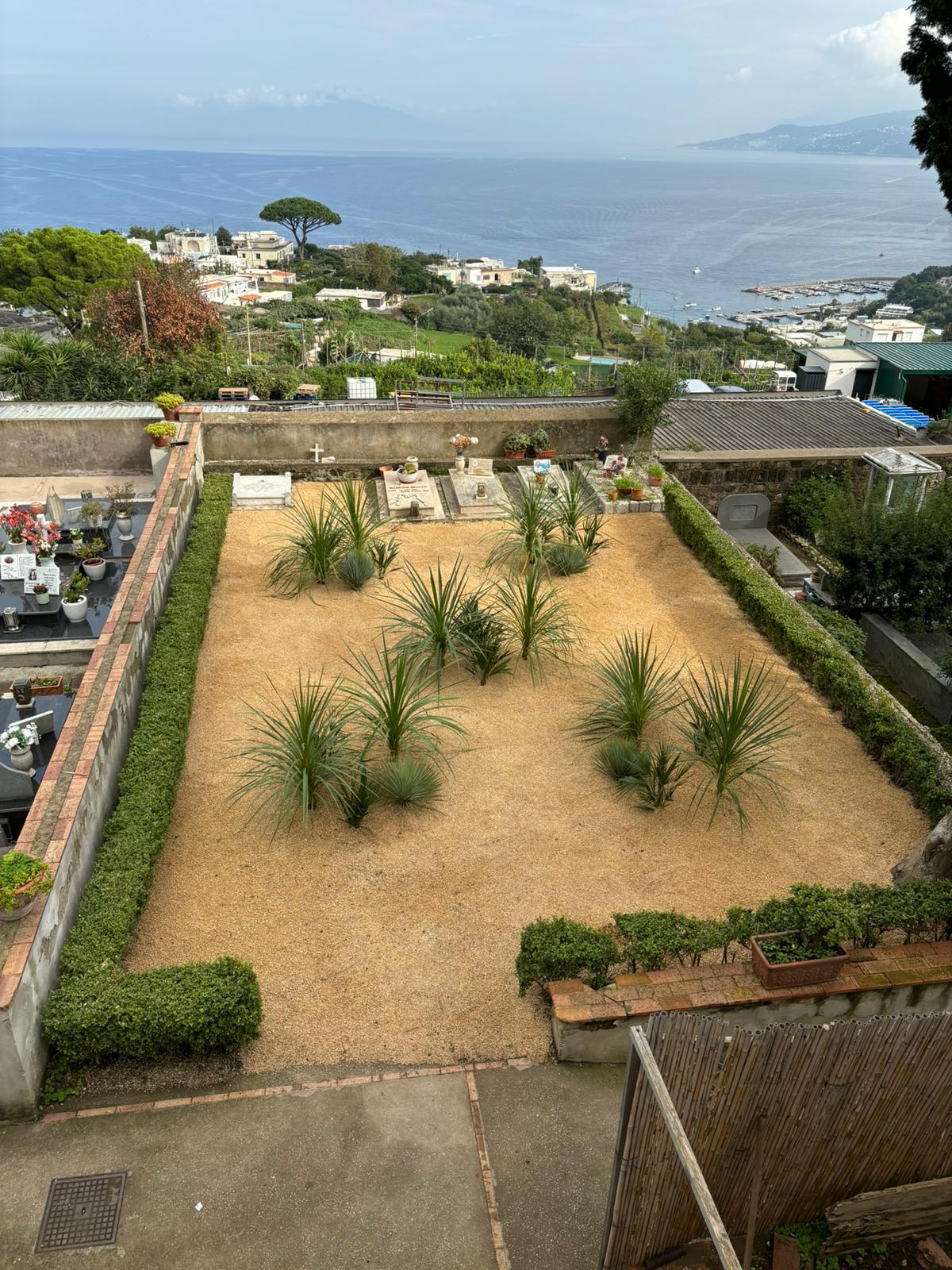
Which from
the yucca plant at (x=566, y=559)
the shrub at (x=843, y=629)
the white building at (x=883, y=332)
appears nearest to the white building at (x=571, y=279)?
the white building at (x=883, y=332)

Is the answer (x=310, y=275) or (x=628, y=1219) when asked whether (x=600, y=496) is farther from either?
(x=310, y=275)

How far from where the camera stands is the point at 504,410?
1280cm

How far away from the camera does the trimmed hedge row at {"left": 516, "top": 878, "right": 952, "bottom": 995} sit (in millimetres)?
4656

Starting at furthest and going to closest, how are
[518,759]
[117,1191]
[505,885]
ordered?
[518,759] → [505,885] → [117,1191]

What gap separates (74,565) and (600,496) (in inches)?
257

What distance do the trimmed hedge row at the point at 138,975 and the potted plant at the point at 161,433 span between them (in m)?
5.59

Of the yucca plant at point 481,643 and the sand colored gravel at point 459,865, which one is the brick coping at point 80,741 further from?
the yucca plant at point 481,643

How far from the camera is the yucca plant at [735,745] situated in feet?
20.7

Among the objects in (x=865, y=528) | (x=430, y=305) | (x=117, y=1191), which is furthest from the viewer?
(x=430, y=305)

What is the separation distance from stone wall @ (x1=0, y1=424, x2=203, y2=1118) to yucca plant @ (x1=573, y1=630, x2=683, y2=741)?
3.60m

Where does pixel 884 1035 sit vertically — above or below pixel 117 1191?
above

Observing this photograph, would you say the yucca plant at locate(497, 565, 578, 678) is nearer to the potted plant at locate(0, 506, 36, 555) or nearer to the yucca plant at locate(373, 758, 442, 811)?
the yucca plant at locate(373, 758, 442, 811)

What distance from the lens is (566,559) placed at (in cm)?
987

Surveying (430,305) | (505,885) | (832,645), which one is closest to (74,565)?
(505,885)
